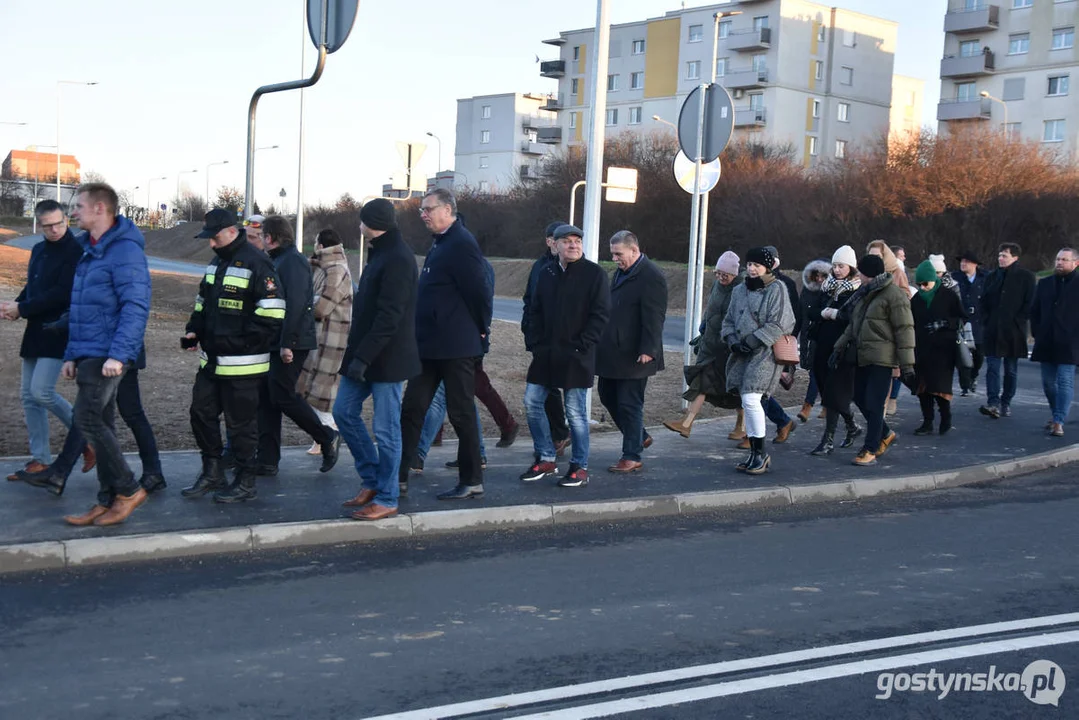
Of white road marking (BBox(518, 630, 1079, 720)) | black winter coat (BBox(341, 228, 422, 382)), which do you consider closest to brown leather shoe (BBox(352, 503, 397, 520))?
black winter coat (BBox(341, 228, 422, 382))

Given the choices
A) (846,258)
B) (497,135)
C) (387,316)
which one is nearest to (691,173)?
(846,258)

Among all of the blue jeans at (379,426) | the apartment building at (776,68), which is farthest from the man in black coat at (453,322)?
the apartment building at (776,68)

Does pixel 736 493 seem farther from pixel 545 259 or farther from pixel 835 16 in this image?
pixel 835 16

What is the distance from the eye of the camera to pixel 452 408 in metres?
7.80

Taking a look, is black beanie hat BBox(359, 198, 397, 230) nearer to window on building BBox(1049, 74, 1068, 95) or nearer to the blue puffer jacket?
the blue puffer jacket

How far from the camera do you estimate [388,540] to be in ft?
23.4

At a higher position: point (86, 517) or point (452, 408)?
point (452, 408)

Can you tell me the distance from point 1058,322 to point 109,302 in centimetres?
919

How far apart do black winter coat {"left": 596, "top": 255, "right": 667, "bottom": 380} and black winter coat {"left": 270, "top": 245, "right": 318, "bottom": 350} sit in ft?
7.43

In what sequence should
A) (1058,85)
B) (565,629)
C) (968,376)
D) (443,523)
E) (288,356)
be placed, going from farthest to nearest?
(1058,85) → (968,376) → (288,356) → (443,523) → (565,629)

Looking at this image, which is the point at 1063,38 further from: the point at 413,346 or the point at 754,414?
the point at 413,346

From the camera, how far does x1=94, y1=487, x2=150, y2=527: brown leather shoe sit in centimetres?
673

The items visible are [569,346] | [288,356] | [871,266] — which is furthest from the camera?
[871,266]

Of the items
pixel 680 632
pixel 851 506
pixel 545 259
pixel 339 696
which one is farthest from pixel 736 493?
pixel 339 696
